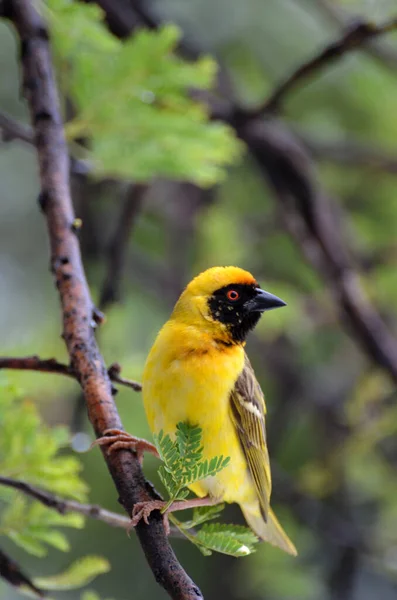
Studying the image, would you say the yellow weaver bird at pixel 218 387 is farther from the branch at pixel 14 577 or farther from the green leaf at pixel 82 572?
the branch at pixel 14 577

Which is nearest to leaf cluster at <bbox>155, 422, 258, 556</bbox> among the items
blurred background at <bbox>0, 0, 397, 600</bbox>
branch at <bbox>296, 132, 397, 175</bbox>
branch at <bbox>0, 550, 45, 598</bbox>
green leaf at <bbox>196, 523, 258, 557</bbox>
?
green leaf at <bbox>196, 523, 258, 557</bbox>

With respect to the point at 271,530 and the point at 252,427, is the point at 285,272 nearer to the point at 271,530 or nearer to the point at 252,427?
the point at 271,530

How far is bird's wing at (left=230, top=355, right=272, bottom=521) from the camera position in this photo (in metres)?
2.66

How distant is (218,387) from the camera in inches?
101

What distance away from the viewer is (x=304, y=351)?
21.4ft

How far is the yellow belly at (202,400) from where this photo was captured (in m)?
2.43

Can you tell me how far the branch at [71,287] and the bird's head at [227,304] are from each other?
2.37 feet

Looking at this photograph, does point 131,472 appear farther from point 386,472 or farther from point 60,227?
point 386,472

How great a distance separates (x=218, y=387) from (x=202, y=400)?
89 mm

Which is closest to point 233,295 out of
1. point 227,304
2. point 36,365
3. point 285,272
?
point 227,304

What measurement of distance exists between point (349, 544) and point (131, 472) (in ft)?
12.5

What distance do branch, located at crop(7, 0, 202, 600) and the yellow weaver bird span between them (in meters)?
0.37

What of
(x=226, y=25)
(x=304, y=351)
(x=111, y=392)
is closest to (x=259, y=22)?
(x=226, y=25)

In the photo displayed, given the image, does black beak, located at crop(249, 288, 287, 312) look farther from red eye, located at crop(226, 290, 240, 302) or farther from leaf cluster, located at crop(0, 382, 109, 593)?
leaf cluster, located at crop(0, 382, 109, 593)
